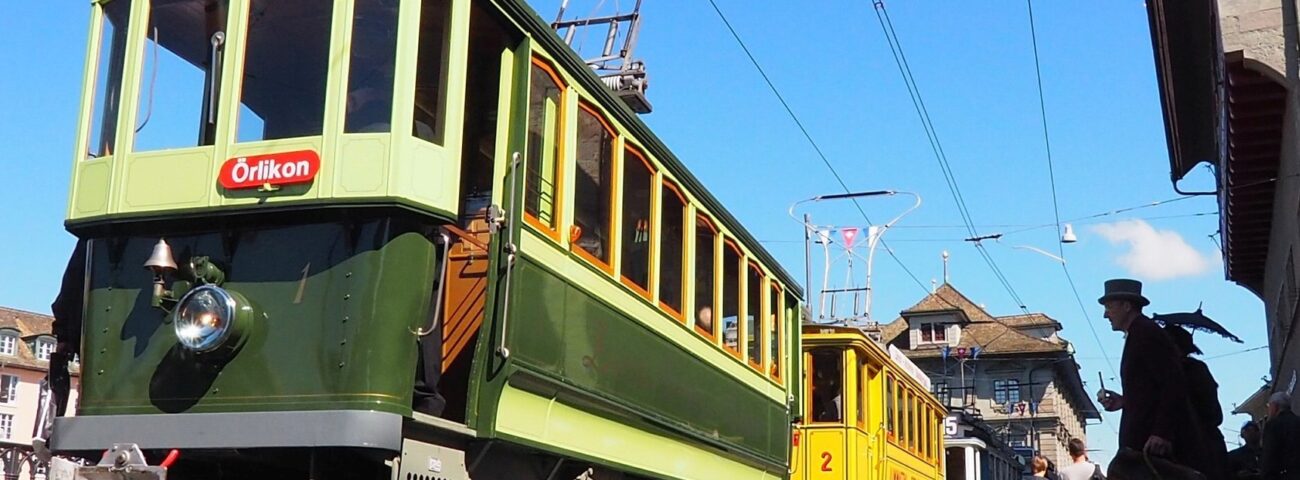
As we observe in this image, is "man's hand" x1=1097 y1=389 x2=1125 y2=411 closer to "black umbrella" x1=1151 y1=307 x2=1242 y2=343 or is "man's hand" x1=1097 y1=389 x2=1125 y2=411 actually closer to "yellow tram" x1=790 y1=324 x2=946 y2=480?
"black umbrella" x1=1151 y1=307 x2=1242 y2=343

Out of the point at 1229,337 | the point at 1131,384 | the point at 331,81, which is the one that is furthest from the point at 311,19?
the point at 1229,337

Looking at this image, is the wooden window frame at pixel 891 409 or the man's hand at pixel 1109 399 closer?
the man's hand at pixel 1109 399

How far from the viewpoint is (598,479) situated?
667 cm

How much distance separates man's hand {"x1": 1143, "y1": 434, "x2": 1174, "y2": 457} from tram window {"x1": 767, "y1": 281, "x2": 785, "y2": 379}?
4959 mm

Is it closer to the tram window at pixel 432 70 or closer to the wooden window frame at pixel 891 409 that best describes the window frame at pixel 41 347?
the wooden window frame at pixel 891 409

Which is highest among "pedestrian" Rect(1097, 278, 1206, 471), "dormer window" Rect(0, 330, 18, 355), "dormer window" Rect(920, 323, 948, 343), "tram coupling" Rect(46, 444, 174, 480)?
"dormer window" Rect(920, 323, 948, 343)

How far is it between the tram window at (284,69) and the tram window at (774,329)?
522 centimetres

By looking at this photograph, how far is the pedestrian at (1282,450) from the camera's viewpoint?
6770mm

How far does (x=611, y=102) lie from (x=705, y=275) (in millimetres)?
1935

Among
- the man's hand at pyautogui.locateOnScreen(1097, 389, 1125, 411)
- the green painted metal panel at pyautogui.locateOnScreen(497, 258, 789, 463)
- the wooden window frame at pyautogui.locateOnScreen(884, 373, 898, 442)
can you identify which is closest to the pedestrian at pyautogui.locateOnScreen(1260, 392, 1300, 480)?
the man's hand at pyautogui.locateOnScreen(1097, 389, 1125, 411)

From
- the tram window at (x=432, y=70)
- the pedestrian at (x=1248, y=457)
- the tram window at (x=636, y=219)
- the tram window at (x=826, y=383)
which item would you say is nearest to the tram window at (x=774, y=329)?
the tram window at (x=826, y=383)

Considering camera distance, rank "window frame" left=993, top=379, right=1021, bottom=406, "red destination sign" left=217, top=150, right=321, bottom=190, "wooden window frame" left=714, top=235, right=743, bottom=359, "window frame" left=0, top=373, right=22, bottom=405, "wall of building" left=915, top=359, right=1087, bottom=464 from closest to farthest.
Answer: "red destination sign" left=217, top=150, right=321, bottom=190, "wooden window frame" left=714, top=235, right=743, bottom=359, "window frame" left=0, top=373, right=22, bottom=405, "window frame" left=993, top=379, right=1021, bottom=406, "wall of building" left=915, top=359, right=1087, bottom=464

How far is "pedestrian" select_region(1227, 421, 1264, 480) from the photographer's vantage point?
283 inches

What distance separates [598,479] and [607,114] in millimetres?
1802
